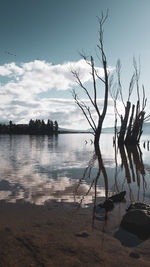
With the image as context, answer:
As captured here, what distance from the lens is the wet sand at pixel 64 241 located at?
2210mm

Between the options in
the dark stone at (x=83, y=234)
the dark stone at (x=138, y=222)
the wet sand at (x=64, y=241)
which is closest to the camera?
the wet sand at (x=64, y=241)

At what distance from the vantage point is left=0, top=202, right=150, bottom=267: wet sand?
7.25 feet

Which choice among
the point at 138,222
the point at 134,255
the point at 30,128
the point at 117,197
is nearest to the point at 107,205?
the point at 117,197

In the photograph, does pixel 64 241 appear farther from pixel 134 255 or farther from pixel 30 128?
pixel 30 128

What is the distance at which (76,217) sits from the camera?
3439 mm

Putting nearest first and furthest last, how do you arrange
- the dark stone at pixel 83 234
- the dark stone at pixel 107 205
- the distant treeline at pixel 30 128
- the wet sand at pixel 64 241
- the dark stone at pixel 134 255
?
the wet sand at pixel 64 241 → the dark stone at pixel 134 255 → the dark stone at pixel 83 234 → the dark stone at pixel 107 205 → the distant treeline at pixel 30 128

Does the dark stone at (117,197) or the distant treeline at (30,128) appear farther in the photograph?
the distant treeline at (30,128)

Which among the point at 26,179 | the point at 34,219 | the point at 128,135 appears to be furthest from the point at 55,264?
the point at 128,135

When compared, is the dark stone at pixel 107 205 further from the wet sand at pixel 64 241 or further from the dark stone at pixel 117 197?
the dark stone at pixel 117 197

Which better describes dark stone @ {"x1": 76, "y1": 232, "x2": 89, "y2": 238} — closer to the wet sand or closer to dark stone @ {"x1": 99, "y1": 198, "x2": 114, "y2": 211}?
the wet sand

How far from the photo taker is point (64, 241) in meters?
2.62

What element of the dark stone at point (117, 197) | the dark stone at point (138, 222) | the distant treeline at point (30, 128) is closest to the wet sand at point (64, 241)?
the dark stone at point (138, 222)

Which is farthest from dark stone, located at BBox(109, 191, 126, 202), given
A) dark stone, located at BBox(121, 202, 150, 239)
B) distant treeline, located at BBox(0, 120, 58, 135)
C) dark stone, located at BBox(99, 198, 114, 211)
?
distant treeline, located at BBox(0, 120, 58, 135)

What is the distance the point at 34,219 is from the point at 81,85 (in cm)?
1944
